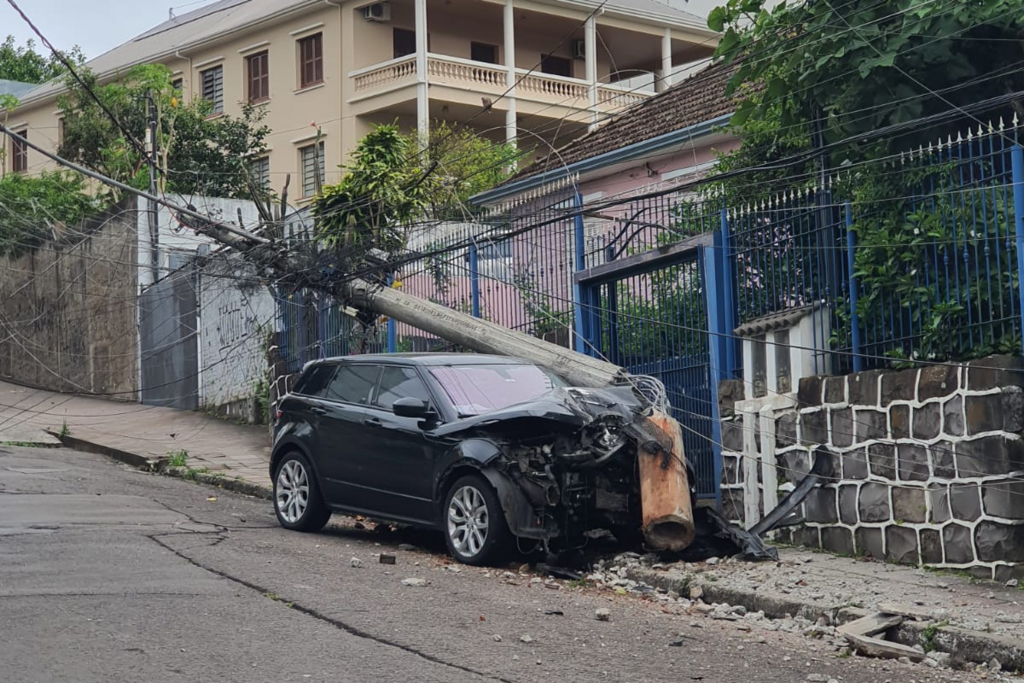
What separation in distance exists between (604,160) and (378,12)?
630 inches

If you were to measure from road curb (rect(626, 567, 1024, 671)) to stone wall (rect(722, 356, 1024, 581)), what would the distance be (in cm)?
170

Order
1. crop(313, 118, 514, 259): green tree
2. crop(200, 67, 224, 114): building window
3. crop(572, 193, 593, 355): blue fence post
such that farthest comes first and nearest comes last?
crop(200, 67, 224, 114): building window → crop(313, 118, 514, 259): green tree → crop(572, 193, 593, 355): blue fence post

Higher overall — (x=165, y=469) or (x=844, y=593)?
(x=165, y=469)

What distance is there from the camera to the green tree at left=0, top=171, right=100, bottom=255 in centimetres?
2986

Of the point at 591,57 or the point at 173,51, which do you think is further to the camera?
the point at 173,51

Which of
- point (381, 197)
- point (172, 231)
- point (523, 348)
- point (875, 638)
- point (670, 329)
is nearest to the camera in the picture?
point (875, 638)

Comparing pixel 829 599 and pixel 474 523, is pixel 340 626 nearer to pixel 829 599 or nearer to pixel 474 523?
pixel 474 523

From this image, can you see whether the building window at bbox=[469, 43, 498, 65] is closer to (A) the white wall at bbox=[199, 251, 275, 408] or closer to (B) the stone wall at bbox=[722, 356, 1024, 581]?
(A) the white wall at bbox=[199, 251, 275, 408]

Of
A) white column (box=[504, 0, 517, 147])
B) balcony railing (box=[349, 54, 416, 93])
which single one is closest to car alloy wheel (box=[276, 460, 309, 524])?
balcony railing (box=[349, 54, 416, 93])

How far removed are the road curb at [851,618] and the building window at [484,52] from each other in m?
28.9

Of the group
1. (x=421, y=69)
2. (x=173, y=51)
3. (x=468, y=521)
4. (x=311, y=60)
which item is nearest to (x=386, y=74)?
(x=421, y=69)

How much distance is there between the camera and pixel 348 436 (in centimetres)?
1189

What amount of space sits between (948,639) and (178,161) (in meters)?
28.9

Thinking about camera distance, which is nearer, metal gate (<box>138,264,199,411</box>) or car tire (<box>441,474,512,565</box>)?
car tire (<box>441,474,512,565</box>)
